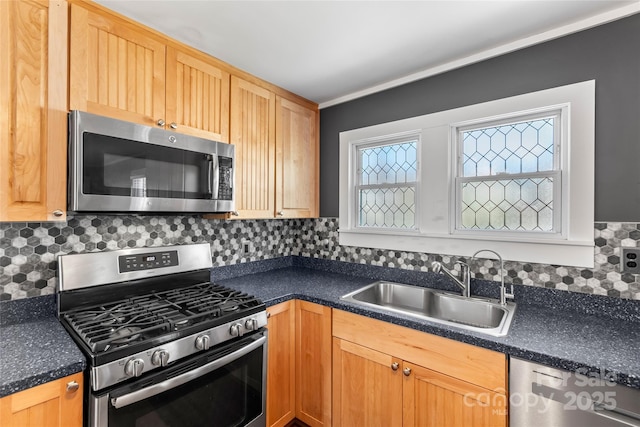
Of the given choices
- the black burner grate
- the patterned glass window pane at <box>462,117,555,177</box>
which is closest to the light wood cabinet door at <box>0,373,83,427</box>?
the black burner grate

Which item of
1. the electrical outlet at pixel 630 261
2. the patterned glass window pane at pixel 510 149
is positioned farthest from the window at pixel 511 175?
the electrical outlet at pixel 630 261

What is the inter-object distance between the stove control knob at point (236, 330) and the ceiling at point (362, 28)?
1511 mm

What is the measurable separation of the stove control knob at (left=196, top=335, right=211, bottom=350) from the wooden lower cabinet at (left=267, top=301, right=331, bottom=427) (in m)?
0.47

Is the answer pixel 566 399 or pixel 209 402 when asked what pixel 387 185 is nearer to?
pixel 566 399

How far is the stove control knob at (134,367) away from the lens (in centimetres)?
112

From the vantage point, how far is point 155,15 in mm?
1489

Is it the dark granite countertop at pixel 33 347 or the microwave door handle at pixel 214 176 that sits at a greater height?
the microwave door handle at pixel 214 176

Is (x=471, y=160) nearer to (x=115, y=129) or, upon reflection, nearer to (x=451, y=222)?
(x=451, y=222)

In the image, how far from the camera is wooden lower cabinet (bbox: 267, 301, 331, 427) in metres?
1.83

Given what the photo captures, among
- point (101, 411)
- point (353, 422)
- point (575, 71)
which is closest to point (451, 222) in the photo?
point (575, 71)

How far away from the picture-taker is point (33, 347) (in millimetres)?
1161

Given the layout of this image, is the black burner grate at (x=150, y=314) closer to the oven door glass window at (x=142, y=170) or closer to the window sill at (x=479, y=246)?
the oven door glass window at (x=142, y=170)

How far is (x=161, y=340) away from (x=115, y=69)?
1263 mm

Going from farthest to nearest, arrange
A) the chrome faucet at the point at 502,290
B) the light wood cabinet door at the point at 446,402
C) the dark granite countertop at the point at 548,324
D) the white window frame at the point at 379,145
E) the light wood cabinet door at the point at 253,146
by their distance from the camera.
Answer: the white window frame at the point at 379,145 → the light wood cabinet door at the point at 253,146 → the chrome faucet at the point at 502,290 → the light wood cabinet door at the point at 446,402 → the dark granite countertop at the point at 548,324
